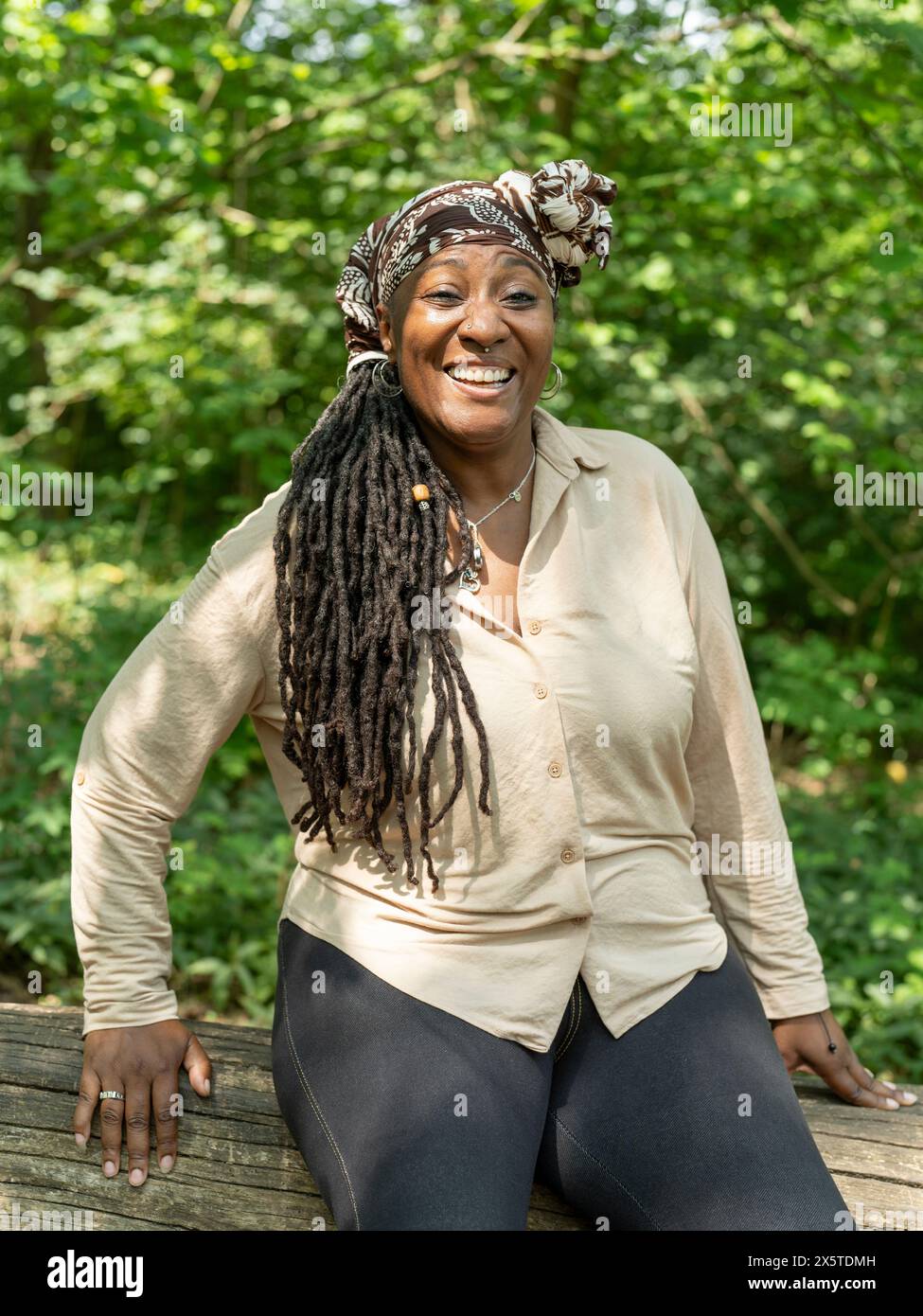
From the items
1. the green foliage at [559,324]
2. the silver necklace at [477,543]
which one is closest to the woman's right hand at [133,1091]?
the silver necklace at [477,543]

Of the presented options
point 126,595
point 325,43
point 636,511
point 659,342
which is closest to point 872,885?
point 659,342

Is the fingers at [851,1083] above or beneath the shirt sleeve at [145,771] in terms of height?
beneath

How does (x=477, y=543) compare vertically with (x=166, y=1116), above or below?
above

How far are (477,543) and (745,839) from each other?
0.78 metres

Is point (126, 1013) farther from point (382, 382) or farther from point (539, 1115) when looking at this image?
point (382, 382)

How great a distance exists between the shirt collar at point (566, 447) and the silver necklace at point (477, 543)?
3cm

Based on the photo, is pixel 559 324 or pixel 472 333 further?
pixel 559 324

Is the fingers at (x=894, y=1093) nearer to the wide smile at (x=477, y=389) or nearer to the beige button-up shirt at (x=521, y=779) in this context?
the beige button-up shirt at (x=521, y=779)

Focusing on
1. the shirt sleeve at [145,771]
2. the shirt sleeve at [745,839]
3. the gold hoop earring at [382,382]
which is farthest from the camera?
the shirt sleeve at [745,839]

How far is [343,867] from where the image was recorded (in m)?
2.04

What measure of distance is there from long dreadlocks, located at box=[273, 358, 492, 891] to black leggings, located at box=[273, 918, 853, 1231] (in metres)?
0.27

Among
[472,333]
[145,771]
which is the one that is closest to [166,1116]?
[145,771]

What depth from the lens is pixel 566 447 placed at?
2207mm

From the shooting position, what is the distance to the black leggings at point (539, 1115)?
1.75 metres
